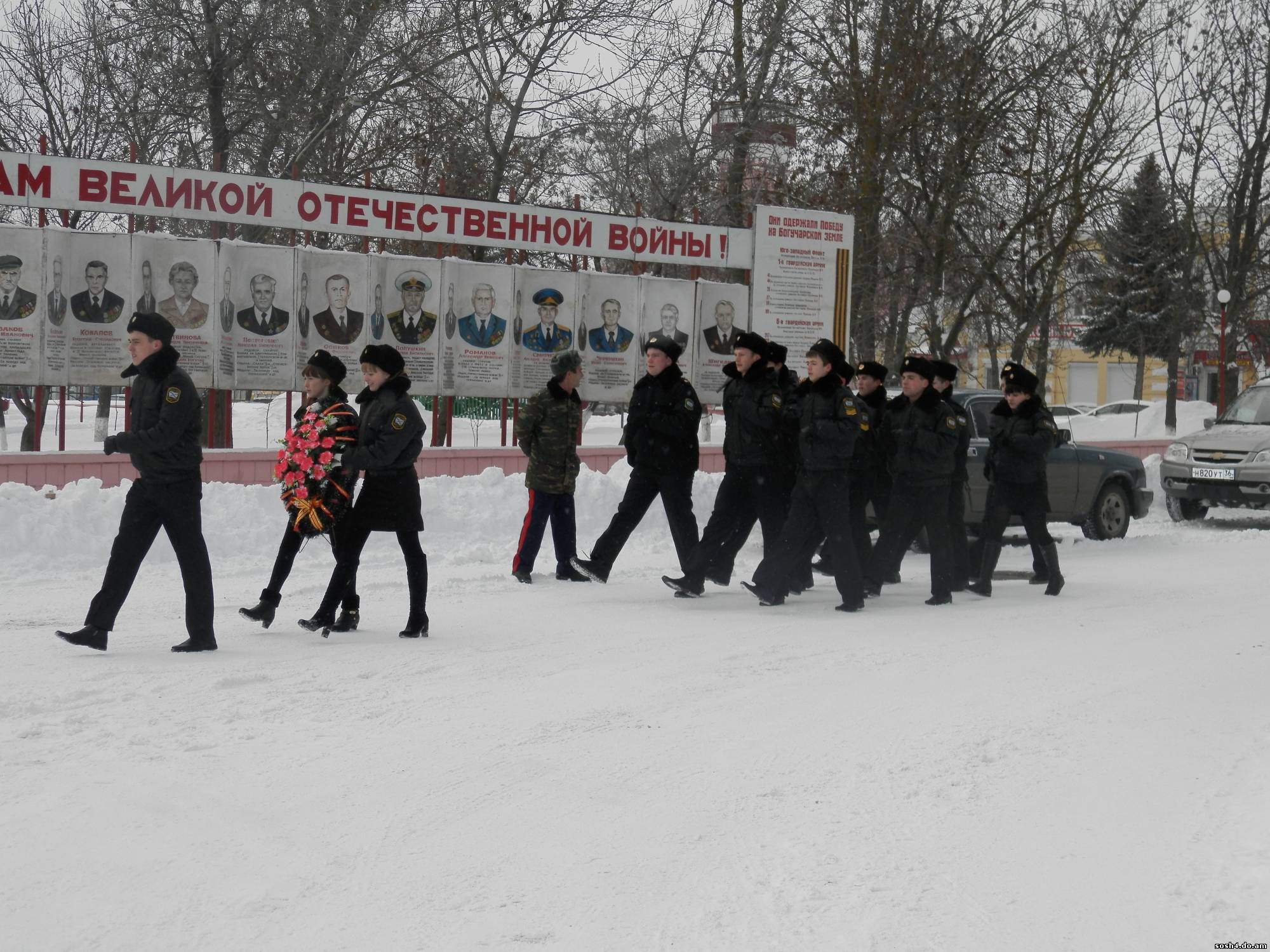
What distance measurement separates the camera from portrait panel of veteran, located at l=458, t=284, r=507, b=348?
15.9m

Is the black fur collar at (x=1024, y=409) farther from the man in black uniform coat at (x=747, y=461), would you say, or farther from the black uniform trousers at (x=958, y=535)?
the man in black uniform coat at (x=747, y=461)

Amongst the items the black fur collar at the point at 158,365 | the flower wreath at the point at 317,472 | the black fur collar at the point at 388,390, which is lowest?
the flower wreath at the point at 317,472

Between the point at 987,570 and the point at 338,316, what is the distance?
759 centimetres

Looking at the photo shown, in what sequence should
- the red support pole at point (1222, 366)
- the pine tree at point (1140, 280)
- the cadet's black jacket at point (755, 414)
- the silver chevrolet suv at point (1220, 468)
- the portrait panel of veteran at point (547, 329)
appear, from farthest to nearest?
the red support pole at point (1222, 366) < the pine tree at point (1140, 280) < the silver chevrolet suv at point (1220, 468) < the portrait panel of veteran at point (547, 329) < the cadet's black jacket at point (755, 414)

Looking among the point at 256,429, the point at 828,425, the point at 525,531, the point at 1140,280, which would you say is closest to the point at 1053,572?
the point at 828,425

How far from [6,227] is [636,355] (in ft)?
22.5

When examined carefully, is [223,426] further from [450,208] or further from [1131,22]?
[1131,22]

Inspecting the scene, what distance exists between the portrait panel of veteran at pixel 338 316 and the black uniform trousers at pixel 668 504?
18.5 ft

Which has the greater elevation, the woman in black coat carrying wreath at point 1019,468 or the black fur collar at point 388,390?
the black fur collar at point 388,390

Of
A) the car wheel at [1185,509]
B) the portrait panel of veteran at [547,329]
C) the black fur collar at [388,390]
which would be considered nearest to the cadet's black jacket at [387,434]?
the black fur collar at [388,390]

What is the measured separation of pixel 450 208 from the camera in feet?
51.5

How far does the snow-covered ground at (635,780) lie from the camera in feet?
12.5

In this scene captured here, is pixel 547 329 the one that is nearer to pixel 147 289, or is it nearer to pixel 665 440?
pixel 147 289

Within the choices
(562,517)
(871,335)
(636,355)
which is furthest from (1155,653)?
(871,335)
